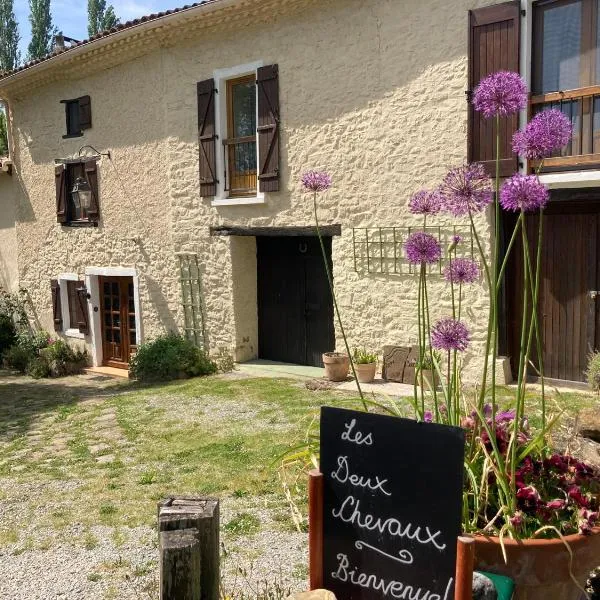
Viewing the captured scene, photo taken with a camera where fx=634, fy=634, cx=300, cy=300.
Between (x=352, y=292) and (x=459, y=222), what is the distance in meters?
1.78

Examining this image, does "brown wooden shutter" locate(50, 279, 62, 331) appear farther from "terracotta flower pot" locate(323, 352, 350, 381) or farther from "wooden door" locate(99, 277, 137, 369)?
"terracotta flower pot" locate(323, 352, 350, 381)

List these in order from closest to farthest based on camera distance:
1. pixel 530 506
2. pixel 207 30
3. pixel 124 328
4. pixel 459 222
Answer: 1. pixel 530 506
2. pixel 459 222
3. pixel 207 30
4. pixel 124 328

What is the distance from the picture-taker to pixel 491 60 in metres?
6.92

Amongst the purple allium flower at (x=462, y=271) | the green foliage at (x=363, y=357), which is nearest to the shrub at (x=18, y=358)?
the green foliage at (x=363, y=357)

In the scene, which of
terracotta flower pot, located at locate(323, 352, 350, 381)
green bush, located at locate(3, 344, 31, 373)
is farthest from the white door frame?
terracotta flower pot, located at locate(323, 352, 350, 381)

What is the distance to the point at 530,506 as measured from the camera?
2.14 metres

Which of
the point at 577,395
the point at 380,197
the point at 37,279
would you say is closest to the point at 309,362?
the point at 380,197

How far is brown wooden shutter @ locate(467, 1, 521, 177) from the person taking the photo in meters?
6.76

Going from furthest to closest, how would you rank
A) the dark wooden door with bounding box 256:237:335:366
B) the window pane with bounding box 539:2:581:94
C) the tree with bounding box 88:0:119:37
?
the tree with bounding box 88:0:119:37 → the dark wooden door with bounding box 256:237:335:366 → the window pane with bounding box 539:2:581:94

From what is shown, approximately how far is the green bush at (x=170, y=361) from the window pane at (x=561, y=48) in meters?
6.08

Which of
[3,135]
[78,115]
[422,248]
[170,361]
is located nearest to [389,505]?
[422,248]

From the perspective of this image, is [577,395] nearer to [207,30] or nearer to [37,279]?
[207,30]

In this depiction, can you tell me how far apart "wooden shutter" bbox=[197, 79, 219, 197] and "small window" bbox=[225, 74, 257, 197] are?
223 mm

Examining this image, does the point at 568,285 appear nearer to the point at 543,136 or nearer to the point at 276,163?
the point at 276,163
